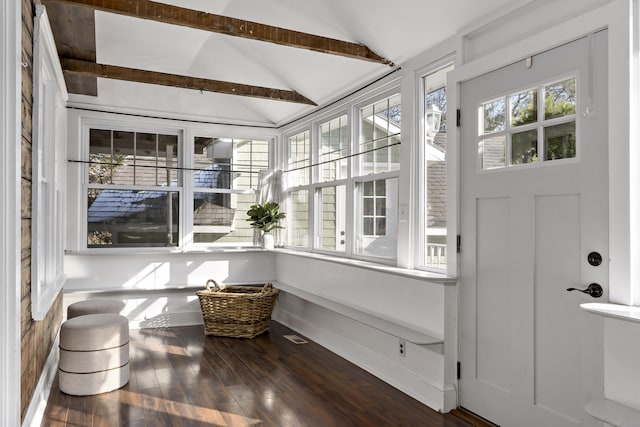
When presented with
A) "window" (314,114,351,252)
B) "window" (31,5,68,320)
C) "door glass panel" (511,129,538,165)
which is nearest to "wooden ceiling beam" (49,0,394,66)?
"window" (31,5,68,320)

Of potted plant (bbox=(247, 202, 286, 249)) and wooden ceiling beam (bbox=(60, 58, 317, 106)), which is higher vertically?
wooden ceiling beam (bbox=(60, 58, 317, 106))

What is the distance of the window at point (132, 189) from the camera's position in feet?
17.5

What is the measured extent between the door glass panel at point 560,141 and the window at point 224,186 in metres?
4.08

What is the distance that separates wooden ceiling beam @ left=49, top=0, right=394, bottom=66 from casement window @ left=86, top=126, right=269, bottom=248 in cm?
259

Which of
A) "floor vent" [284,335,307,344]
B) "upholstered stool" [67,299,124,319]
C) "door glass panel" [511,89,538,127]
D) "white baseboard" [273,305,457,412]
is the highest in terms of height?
"door glass panel" [511,89,538,127]

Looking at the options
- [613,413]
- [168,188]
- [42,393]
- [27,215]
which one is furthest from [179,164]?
[613,413]

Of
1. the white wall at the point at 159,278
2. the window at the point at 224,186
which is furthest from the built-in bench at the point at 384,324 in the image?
the window at the point at 224,186

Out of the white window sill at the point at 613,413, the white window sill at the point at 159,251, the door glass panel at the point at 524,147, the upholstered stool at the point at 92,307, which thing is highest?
the door glass panel at the point at 524,147

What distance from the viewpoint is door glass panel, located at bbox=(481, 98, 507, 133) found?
2854 mm

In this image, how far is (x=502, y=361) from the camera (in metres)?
2.82

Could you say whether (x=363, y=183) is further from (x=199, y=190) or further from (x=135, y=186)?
(x=135, y=186)

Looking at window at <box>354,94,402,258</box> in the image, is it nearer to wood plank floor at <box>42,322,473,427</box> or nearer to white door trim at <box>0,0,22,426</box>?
wood plank floor at <box>42,322,473,427</box>

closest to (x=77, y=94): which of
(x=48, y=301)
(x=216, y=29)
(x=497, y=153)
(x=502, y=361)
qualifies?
(x=216, y=29)

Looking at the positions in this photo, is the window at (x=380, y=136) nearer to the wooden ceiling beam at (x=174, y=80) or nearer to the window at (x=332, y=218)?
the window at (x=332, y=218)
